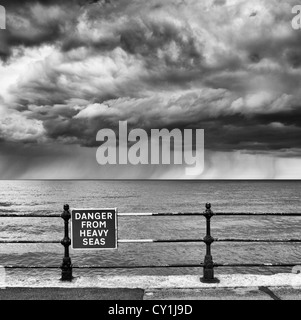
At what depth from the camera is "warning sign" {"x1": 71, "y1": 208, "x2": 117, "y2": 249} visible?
556 centimetres

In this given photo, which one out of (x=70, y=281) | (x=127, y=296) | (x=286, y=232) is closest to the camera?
(x=127, y=296)

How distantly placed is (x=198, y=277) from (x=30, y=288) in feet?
8.22

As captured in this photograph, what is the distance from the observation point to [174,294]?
4.70 m

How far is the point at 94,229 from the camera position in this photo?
220 inches

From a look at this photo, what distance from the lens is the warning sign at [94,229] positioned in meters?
5.56

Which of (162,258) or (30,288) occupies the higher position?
(30,288)

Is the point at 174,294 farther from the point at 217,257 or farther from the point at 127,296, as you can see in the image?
the point at 217,257
